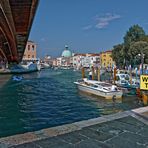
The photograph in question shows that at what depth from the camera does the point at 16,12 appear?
66.3 feet

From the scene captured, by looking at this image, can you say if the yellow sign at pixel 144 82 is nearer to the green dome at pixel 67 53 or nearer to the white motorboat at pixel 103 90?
the white motorboat at pixel 103 90

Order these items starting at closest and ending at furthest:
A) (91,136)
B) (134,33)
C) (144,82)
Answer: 1. (91,136)
2. (144,82)
3. (134,33)

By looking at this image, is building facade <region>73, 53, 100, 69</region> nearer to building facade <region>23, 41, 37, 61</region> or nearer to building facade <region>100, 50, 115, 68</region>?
building facade <region>100, 50, 115, 68</region>

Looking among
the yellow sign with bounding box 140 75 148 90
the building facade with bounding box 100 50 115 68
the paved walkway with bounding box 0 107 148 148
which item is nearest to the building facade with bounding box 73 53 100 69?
the building facade with bounding box 100 50 115 68

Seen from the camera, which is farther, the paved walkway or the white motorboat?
the white motorboat

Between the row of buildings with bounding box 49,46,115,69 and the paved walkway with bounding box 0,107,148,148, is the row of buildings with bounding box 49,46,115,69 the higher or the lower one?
the higher one

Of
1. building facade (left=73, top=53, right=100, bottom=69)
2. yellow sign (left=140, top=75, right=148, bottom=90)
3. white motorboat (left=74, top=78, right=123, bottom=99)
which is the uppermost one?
building facade (left=73, top=53, right=100, bottom=69)

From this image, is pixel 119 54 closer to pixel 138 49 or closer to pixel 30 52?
pixel 138 49

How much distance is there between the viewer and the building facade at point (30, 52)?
409 feet

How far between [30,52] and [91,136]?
124695mm

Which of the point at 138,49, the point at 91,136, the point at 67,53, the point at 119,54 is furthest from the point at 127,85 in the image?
the point at 67,53

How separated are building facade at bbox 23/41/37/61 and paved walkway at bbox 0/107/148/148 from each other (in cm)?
→ 11907

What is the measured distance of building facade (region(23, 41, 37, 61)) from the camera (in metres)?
125

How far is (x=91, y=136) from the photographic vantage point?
597cm
